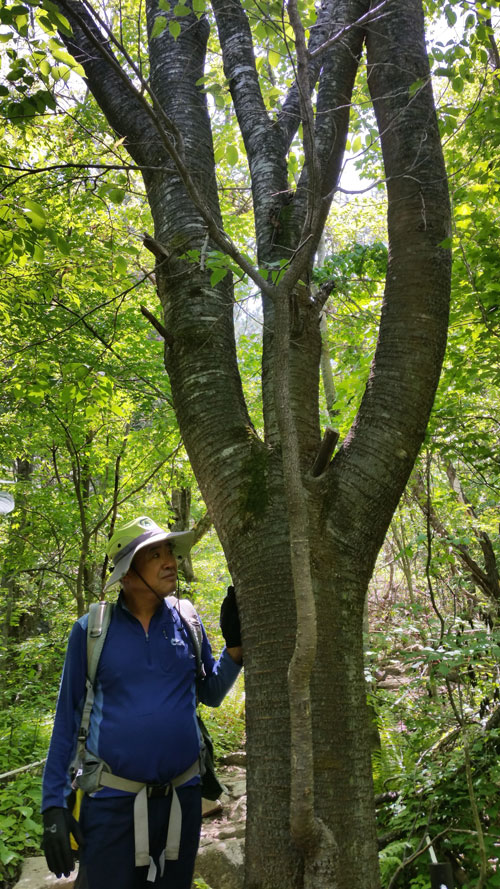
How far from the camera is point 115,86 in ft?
10.7

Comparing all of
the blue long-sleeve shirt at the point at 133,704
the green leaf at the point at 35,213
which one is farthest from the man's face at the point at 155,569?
the green leaf at the point at 35,213

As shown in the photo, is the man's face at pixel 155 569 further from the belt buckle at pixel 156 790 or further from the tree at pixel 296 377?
the belt buckle at pixel 156 790

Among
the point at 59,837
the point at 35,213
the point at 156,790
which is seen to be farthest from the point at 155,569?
the point at 35,213

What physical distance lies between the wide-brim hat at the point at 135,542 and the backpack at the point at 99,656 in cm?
15

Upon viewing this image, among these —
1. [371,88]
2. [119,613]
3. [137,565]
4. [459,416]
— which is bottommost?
[119,613]

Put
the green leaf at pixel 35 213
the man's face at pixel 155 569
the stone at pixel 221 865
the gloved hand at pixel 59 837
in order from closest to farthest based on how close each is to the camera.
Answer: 1. the gloved hand at pixel 59 837
2. the green leaf at pixel 35 213
3. the man's face at pixel 155 569
4. the stone at pixel 221 865

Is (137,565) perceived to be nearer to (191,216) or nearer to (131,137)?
(191,216)

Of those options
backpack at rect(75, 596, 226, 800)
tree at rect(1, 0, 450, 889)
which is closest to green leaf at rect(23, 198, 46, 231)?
tree at rect(1, 0, 450, 889)

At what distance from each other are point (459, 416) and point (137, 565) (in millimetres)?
3216

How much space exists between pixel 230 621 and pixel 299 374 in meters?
1.08

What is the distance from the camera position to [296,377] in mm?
2520

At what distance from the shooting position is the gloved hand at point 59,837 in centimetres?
218

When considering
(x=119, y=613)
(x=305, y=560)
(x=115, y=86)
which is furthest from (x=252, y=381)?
(x=305, y=560)

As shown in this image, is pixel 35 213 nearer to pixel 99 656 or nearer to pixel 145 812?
pixel 99 656
